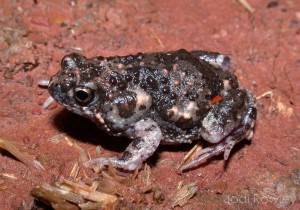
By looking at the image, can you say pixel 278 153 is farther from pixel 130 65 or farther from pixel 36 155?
pixel 36 155

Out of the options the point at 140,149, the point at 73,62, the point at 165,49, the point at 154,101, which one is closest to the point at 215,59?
the point at 154,101

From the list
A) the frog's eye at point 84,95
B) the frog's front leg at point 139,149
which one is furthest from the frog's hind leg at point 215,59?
the frog's eye at point 84,95

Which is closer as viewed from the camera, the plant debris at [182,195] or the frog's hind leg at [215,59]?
the plant debris at [182,195]

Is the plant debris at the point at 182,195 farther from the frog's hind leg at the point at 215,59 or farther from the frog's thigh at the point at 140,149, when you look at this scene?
the frog's hind leg at the point at 215,59

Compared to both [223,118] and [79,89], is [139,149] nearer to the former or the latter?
[79,89]

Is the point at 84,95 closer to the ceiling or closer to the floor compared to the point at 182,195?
closer to the ceiling

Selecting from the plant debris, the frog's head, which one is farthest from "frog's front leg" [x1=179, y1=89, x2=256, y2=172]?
the frog's head

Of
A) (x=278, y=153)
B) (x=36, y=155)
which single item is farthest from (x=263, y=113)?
(x=36, y=155)
